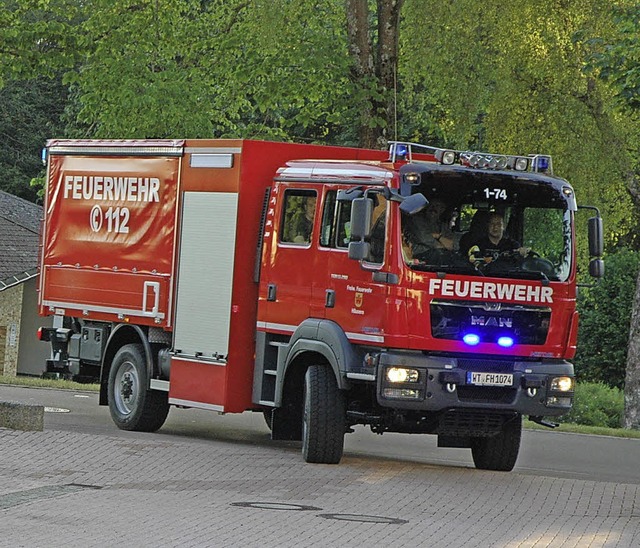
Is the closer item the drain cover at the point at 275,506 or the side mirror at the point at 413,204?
the drain cover at the point at 275,506

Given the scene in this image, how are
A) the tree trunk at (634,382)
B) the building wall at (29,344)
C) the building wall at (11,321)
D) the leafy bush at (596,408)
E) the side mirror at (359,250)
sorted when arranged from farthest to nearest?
the building wall at (29,344)
the building wall at (11,321)
the leafy bush at (596,408)
the tree trunk at (634,382)
the side mirror at (359,250)

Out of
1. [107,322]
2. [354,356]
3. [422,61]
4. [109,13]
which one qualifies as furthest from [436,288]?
[109,13]

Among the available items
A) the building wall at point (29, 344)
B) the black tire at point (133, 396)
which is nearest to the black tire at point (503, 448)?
the black tire at point (133, 396)

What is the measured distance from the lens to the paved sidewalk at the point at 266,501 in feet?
35.6

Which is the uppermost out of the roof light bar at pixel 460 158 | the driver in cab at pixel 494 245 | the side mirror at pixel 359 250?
the roof light bar at pixel 460 158

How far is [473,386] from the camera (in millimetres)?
14602

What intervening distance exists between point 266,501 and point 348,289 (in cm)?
295

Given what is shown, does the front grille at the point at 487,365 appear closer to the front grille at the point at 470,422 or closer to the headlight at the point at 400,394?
the front grille at the point at 470,422

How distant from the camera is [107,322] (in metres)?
18.6

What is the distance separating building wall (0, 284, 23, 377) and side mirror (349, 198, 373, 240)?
110ft

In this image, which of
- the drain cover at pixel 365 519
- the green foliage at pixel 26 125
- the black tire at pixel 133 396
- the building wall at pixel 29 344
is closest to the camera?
the drain cover at pixel 365 519

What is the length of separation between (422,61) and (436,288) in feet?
38.7

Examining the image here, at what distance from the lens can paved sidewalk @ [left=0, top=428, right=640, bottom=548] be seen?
10.8m

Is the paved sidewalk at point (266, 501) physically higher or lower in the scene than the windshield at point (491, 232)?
lower
